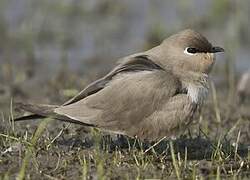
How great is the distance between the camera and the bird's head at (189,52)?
6777 mm

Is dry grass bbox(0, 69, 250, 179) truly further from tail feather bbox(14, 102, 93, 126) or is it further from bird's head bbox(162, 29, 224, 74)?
bird's head bbox(162, 29, 224, 74)

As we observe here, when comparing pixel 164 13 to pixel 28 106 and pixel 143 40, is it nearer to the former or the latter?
pixel 143 40

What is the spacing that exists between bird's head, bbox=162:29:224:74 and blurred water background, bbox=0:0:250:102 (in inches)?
139

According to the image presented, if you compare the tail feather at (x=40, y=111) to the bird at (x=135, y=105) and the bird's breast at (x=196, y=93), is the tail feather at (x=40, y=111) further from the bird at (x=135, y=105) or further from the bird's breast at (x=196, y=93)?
the bird's breast at (x=196, y=93)

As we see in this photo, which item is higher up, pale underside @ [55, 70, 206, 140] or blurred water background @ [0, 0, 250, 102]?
blurred water background @ [0, 0, 250, 102]

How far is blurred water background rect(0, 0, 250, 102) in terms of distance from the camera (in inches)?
429

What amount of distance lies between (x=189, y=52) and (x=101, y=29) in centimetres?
507

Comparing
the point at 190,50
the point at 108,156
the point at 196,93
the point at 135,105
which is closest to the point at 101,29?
the point at 190,50

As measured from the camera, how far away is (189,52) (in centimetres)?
683

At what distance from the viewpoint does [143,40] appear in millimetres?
11477

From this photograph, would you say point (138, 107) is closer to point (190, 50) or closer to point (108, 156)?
point (108, 156)

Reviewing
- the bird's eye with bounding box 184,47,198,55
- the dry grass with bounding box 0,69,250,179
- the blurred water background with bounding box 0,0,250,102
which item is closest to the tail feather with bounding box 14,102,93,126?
the dry grass with bounding box 0,69,250,179

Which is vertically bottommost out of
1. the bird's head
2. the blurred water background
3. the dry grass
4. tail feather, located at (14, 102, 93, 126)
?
the dry grass

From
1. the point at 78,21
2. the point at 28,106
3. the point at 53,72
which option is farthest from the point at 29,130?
the point at 78,21
